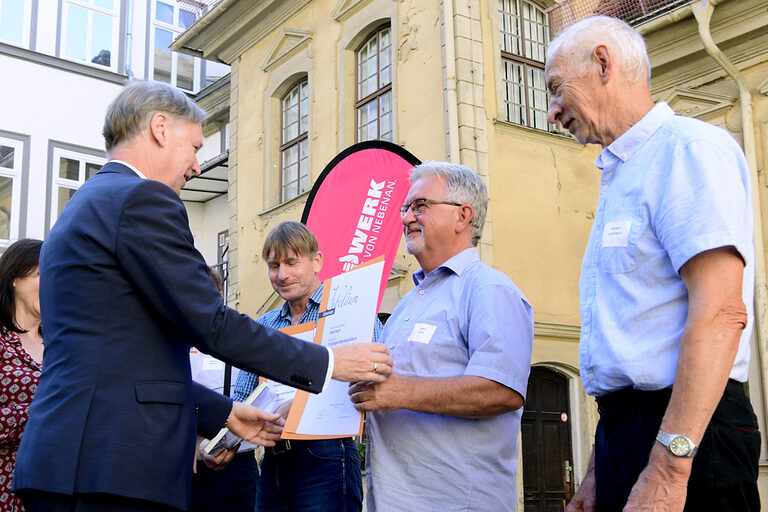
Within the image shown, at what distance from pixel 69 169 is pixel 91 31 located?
320 cm

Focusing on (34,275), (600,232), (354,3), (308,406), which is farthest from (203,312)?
(354,3)

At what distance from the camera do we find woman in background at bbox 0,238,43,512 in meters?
3.51

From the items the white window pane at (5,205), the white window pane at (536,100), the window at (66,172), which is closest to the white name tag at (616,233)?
the white window pane at (536,100)

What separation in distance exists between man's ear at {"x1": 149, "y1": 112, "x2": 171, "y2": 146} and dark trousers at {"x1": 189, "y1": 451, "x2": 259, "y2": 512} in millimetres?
1925

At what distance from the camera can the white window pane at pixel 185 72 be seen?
19359mm

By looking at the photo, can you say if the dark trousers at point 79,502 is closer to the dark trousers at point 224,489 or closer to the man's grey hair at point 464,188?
the man's grey hair at point 464,188

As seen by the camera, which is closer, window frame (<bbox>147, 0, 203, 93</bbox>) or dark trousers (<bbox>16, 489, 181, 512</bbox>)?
dark trousers (<bbox>16, 489, 181, 512</bbox>)

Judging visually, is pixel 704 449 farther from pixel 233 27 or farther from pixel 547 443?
pixel 233 27

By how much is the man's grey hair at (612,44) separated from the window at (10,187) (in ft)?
51.4

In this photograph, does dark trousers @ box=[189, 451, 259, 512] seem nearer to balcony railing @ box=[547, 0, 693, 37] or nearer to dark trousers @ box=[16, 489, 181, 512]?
dark trousers @ box=[16, 489, 181, 512]

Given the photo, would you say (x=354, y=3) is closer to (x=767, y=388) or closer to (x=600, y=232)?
(x=767, y=388)

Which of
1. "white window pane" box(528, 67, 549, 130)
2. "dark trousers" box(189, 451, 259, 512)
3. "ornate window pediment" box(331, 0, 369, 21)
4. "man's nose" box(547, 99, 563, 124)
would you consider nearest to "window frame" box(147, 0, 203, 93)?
"ornate window pediment" box(331, 0, 369, 21)

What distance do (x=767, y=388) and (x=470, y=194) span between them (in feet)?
19.9

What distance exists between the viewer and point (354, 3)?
12672 mm
